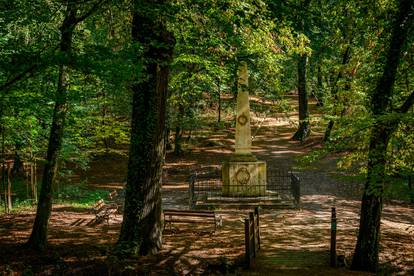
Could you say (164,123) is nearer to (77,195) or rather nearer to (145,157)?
(145,157)

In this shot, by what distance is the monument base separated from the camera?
59.8 feet

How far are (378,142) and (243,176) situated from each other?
8795mm

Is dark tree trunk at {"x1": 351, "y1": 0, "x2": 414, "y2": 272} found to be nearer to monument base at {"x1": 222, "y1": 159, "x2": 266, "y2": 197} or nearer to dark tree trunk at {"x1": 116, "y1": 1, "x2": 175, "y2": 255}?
dark tree trunk at {"x1": 116, "y1": 1, "x2": 175, "y2": 255}

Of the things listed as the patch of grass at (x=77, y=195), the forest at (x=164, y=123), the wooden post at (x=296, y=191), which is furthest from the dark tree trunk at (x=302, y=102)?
the forest at (x=164, y=123)

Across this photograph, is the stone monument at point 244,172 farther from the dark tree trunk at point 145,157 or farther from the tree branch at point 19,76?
the tree branch at point 19,76

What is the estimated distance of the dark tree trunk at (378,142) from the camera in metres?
9.63

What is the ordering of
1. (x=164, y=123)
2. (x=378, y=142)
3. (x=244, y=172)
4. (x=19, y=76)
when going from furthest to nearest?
(x=244, y=172)
(x=164, y=123)
(x=378, y=142)
(x=19, y=76)

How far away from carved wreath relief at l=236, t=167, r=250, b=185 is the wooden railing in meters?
6.17

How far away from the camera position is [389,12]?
38.2 feet

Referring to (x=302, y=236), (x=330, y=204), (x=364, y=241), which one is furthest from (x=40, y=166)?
(x=364, y=241)

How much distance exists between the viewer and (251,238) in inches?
420

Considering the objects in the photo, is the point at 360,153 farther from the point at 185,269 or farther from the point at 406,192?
the point at 185,269

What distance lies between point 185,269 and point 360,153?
20.1ft

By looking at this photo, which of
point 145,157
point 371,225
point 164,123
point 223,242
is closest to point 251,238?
point 223,242
